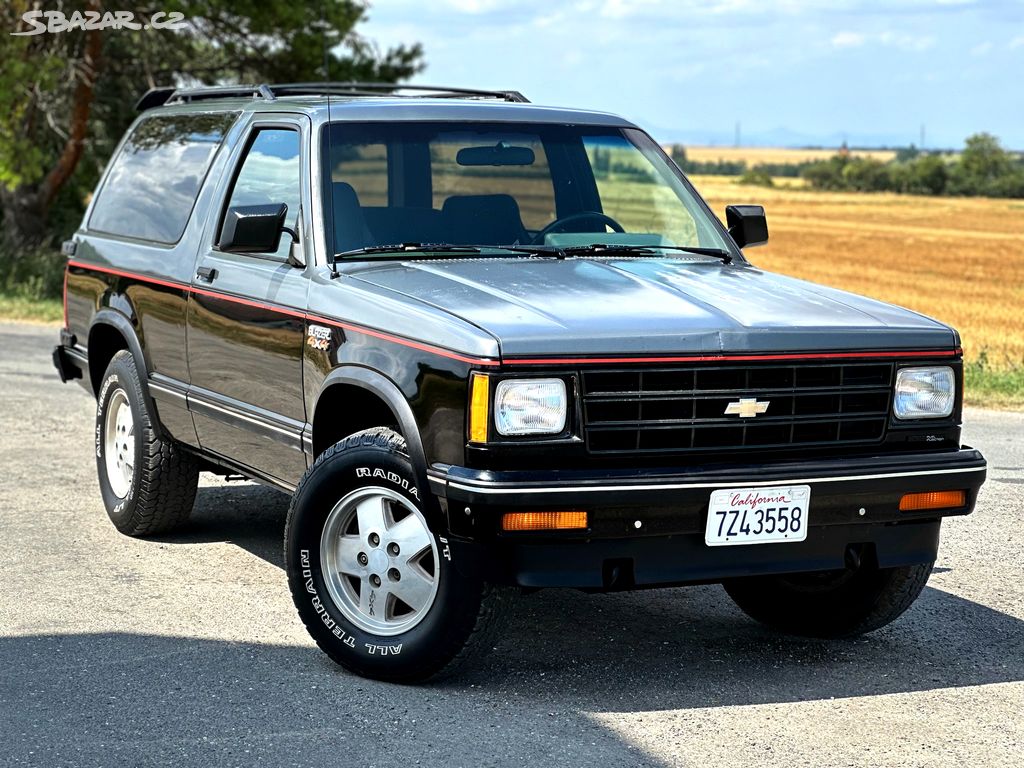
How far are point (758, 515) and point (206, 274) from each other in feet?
8.99

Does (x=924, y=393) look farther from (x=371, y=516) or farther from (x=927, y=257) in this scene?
(x=927, y=257)

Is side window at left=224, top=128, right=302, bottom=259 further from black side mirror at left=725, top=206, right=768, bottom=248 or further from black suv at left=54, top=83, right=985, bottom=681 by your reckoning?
black side mirror at left=725, top=206, right=768, bottom=248

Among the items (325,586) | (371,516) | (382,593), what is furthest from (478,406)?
(325,586)

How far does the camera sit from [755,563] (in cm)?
495

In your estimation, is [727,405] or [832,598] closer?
[727,405]

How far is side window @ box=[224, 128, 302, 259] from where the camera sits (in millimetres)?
6141

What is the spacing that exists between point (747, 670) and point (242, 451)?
7.28 feet

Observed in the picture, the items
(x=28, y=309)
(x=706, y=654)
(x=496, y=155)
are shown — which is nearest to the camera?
(x=706, y=654)

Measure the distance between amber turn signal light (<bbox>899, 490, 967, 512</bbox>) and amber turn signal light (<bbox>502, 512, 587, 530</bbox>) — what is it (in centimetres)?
115

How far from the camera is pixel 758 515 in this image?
193 inches

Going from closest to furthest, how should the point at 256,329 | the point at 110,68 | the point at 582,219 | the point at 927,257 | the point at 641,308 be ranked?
1. the point at 641,308
2. the point at 256,329
3. the point at 582,219
4. the point at 110,68
5. the point at 927,257

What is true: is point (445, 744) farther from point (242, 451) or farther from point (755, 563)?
point (242, 451)

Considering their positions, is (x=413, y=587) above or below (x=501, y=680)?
above

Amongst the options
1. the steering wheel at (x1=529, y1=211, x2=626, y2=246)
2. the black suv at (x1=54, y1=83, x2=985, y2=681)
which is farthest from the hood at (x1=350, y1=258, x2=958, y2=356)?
the steering wheel at (x1=529, y1=211, x2=626, y2=246)
